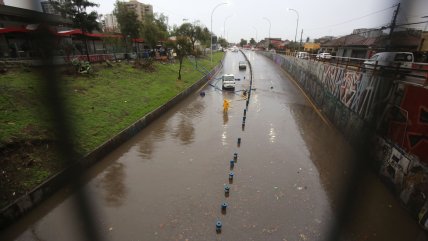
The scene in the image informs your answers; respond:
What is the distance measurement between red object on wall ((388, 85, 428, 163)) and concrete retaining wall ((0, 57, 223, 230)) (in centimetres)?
989

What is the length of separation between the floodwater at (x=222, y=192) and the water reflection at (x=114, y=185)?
1.6 inches

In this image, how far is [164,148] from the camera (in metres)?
13.4

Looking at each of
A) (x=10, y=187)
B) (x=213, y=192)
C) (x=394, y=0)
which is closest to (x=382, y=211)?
(x=213, y=192)

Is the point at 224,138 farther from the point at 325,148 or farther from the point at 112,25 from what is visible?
the point at 112,25

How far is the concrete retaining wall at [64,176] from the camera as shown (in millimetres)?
2238

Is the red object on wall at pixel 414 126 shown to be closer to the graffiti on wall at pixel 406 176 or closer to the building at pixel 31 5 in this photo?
the graffiti on wall at pixel 406 176

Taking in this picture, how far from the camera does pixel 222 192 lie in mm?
9383

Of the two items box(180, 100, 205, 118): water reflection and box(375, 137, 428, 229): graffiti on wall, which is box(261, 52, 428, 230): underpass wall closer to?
box(375, 137, 428, 229): graffiti on wall

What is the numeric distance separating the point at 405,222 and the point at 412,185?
1219mm

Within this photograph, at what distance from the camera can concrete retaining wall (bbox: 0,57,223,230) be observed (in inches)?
88.1

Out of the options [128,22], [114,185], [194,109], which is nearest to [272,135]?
[194,109]

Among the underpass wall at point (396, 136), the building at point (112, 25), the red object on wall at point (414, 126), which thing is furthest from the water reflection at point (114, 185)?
the building at point (112, 25)

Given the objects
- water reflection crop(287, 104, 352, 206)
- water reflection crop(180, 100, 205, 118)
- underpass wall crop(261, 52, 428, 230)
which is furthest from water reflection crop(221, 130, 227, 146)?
underpass wall crop(261, 52, 428, 230)

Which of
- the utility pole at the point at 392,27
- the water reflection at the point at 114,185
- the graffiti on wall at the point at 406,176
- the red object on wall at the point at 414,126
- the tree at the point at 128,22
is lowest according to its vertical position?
the water reflection at the point at 114,185
